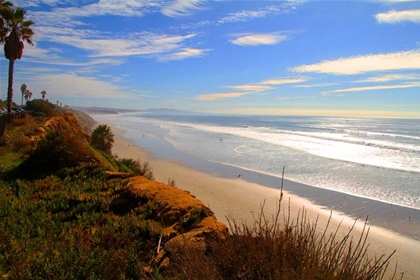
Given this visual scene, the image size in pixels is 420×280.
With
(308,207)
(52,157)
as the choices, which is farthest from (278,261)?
(308,207)

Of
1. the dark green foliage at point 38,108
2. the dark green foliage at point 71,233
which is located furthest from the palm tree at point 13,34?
the dark green foliage at point 71,233

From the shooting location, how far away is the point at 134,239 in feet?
17.6

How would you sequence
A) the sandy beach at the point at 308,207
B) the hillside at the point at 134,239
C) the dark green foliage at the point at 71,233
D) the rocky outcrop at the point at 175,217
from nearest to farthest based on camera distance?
the hillside at the point at 134,239, the dark green foliage at the point at 71,233, the rocky outcrop at the point at 175,217, the sandy beach at the point at 308,207

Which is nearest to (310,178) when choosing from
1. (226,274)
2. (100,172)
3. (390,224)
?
(390,224)

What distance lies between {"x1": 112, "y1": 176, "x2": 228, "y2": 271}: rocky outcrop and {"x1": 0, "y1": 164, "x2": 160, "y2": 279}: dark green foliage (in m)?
0.23

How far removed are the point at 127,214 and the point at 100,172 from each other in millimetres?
3270

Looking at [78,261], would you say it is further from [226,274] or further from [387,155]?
[387,155]

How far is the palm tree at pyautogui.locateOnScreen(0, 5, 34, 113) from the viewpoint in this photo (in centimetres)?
2292

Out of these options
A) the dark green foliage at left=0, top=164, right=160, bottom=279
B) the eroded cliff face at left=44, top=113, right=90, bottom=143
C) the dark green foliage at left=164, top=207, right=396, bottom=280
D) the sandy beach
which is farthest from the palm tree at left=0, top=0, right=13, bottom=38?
the dark green foliage at left=164, top=207, right=396, bottom=280

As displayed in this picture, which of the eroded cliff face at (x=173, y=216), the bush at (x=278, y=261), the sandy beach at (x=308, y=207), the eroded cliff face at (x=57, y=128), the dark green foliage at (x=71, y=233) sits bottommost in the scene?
the sandy beach at (x=308, y=207)

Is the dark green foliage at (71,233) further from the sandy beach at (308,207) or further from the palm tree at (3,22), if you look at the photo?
the palm tree at (3,22)

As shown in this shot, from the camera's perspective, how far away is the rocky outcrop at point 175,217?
4.84 m

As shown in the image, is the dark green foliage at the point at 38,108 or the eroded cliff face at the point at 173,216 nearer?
the eroded cliff face at the point at 173,216

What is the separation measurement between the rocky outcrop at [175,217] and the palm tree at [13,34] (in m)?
19.8
